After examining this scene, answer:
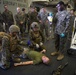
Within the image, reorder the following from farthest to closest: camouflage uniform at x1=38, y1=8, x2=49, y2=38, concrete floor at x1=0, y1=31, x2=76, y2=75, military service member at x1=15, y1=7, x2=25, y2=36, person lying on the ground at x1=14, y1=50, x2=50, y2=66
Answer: military service member at x1=15, y1=7, x2=25, y2=36 < camouflage uniform at x1=38, y1=8, x2=49, y2=38 < person lying on the ground at x1=14, y1=50, x2=50, y2=66 < concrete floor at x1=0, y1=31, x2=76, y2=75

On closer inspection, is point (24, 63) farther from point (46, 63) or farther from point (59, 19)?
point (59, 19)

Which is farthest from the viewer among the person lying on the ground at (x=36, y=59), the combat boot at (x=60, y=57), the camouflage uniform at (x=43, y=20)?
the camouflage uniform at (x=43, y=20)

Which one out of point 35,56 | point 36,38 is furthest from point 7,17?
point 35,56

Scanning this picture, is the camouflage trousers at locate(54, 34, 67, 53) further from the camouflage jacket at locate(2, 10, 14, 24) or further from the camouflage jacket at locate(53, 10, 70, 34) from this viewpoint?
the camouflage jacket at locate(2, 10, 14, 24)

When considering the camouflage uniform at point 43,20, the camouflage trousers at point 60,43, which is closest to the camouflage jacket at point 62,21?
the camouflage trousers at point 60,43

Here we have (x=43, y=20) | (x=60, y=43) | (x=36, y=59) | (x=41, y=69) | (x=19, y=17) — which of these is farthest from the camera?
(x=19, y=17)

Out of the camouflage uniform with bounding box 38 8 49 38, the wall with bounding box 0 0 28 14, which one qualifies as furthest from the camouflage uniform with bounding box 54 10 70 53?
the wall with bounding box 0 0 28 14

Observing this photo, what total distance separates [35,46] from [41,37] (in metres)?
0.33

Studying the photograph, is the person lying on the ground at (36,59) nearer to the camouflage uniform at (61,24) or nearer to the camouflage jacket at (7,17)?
the camouflage uniform at (61,24)

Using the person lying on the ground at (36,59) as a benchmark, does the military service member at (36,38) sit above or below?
above

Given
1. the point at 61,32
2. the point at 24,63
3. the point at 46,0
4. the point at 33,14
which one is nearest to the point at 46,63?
the point at 24,63

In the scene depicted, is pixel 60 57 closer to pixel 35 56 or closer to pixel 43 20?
pixel 35 56

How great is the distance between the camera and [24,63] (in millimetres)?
3715

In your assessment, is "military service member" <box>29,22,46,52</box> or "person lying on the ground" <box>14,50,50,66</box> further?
"military service member" <box>29,22,46,52</box>
